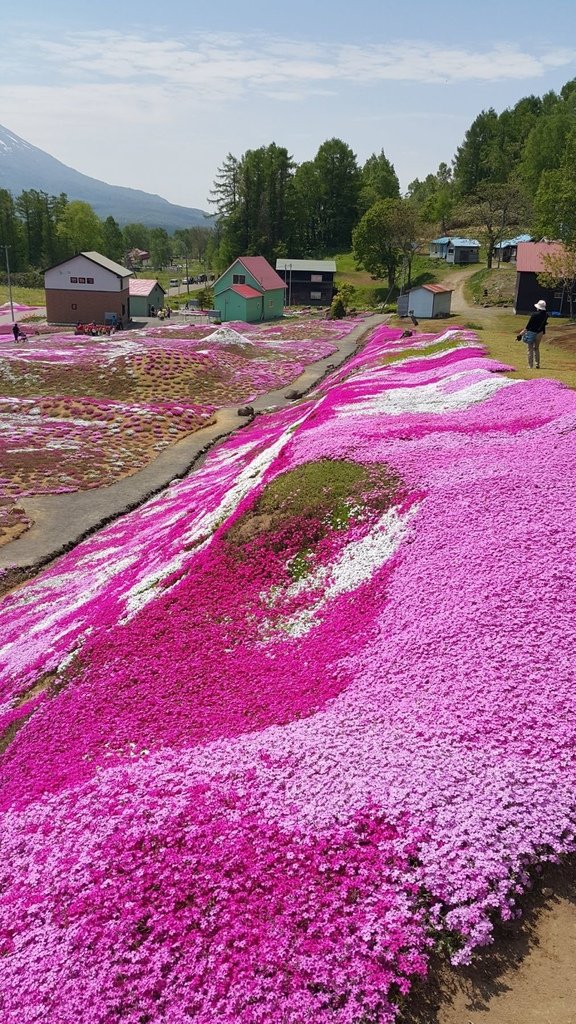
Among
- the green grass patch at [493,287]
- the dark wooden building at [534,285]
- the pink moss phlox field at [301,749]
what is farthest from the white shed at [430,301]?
the pink moss phlox field at [301,749]

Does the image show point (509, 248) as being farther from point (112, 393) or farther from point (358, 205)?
point (112, 393)

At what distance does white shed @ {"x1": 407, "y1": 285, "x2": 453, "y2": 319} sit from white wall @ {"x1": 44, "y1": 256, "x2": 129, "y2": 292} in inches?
1831

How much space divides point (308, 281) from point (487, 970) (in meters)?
138

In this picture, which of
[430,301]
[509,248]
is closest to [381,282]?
[509,248]

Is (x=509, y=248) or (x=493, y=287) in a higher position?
(x=509, y=248)

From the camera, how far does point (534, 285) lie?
80.4 meters

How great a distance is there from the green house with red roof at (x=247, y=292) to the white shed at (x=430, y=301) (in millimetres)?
34494

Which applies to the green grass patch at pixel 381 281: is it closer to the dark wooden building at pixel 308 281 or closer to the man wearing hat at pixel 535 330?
the dark wooden building at pixel 308 281

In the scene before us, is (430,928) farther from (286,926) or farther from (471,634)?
(471,634)

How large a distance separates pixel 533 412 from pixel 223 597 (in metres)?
13.4

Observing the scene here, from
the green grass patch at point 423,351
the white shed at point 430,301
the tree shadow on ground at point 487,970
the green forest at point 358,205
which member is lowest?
the tree shadow on ground at point 487,970

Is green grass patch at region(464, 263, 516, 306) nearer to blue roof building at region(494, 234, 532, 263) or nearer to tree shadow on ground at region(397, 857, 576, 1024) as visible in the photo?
blue roof building at region(494, 234, 532, 263)

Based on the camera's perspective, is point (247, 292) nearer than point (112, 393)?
No

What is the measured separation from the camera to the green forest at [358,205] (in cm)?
12738
